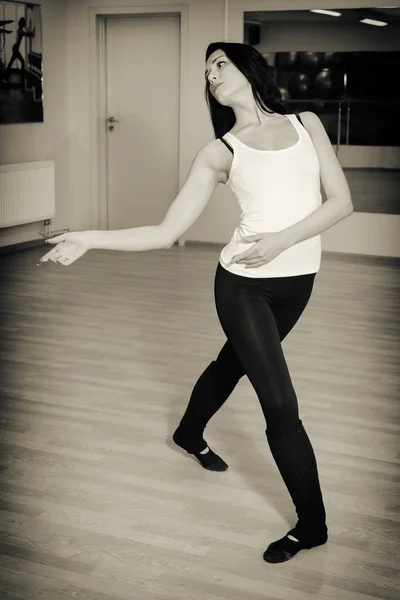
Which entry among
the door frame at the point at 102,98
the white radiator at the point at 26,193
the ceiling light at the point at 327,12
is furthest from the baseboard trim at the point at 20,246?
the ceiling light at the point at 327,12

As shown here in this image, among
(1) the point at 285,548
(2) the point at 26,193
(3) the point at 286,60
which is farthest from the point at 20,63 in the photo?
(1) the point at 285,548

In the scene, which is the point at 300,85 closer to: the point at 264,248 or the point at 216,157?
the point at 216,157

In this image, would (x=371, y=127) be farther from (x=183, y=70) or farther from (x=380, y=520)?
(x=380, y=520)

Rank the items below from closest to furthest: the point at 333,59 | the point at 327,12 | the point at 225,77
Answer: the point at 225,77 → the point at 327,12 → the point at 333,59

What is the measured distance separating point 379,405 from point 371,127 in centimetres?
453

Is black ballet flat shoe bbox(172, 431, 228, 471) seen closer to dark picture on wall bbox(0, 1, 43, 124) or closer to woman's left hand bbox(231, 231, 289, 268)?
woman's left hand bbox(231, 231, 289, 268)

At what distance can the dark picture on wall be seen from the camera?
7.65 m

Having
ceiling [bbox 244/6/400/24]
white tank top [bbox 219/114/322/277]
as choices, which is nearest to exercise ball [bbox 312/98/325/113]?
ceiling [bbox 244/6/400/24]

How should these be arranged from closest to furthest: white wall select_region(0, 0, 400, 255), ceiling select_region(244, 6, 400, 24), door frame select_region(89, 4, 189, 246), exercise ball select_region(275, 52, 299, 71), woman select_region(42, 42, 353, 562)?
woman select_region(42, 42, 353, 562)
ceiling select_region(244, 6, 400, 24)
exercise ball select_region(275, 52, 299, 71)
white wall select_region(0, 0, 400, 255)
door frame select_region(89, 4, 189, 246)

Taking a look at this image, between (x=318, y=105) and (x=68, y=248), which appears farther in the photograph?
(x=318, y=105)

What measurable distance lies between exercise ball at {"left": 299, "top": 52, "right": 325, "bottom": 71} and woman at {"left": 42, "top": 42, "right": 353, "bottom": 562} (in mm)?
5630

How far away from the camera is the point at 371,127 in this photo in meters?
7.71

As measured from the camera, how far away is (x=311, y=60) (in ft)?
25.4

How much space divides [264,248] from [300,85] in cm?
599
